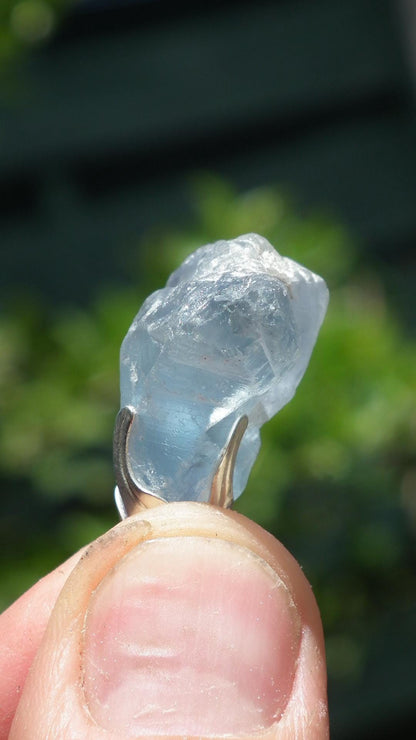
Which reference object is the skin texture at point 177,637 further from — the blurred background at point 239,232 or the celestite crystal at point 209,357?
the blurred background at point 239,232

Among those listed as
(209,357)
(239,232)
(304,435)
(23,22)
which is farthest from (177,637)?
(23,22)

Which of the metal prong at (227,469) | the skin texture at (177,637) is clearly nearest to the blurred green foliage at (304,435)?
the metal prong at (227,469)

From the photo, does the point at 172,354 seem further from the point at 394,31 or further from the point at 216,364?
the point at 394,31

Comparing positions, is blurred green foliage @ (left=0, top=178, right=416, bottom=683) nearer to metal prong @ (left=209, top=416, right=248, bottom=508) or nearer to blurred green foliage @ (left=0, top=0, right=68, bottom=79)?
blurred green foliage @ (left=0, top=0, right=68, bottom=79)

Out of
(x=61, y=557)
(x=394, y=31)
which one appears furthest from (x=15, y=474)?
(x=394, y=31)

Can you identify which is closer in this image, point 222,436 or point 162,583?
point 162,583

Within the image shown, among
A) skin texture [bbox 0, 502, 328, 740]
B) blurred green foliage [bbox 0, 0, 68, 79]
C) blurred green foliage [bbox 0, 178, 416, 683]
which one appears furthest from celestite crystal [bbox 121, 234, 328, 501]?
blurred green foliage [bbox 0, 0, 68, 79]
